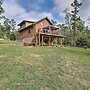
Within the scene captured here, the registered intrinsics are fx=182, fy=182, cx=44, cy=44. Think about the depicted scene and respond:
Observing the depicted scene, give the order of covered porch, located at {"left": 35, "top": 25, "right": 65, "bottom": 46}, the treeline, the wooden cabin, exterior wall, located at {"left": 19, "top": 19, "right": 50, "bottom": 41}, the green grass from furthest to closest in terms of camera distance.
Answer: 1. the treeline
2. exterior wall, located at {"left": 19, "top": 19, "right": 50, "bottom": 41}
3. the wooden cabin
4. covered porch, located at {"left": 35, "top": 25, "right": 65, "bottom": 46}
5. the green grass

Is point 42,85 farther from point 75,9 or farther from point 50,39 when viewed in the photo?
point 75,9

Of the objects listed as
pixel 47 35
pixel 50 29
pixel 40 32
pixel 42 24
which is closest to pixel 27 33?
pixel 42 24

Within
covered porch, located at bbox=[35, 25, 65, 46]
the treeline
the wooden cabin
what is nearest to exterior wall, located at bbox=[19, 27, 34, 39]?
the wooden cabin

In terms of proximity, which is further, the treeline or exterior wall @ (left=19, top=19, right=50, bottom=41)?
the treeline

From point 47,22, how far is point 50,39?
4.18 m

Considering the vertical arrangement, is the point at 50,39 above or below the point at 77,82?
above

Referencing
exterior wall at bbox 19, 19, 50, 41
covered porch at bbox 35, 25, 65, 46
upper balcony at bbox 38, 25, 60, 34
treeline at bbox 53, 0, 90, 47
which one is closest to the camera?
covered porch at bbox 35, 25, 65, 46

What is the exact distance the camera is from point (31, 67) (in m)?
13.5

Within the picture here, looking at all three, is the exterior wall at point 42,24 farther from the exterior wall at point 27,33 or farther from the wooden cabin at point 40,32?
the exterior wall at point 27,33

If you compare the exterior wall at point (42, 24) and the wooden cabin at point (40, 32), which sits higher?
the exterior wall at point (42, 24)

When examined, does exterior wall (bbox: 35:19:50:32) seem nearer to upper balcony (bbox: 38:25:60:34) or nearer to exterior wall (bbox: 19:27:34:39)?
upper balcony (bbox: 38:25:60:34)

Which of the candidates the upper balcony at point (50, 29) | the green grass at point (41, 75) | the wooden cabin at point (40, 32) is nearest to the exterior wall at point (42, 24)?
the wooden cabin at point (40, 32)

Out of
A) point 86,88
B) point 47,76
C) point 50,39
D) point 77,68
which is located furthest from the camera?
point 50,39

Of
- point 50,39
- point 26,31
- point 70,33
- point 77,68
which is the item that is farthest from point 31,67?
point 70,33
